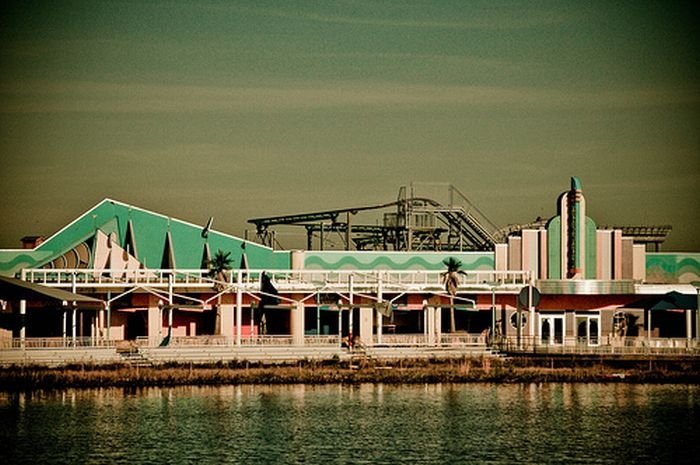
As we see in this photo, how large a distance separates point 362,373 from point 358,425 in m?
11.7

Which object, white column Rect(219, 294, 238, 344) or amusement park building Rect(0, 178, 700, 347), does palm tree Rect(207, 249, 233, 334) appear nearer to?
amusement park building Rect(0, 178, 700, 347)

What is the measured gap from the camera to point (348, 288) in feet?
228

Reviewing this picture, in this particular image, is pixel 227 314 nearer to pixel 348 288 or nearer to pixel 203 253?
pixel 348 288

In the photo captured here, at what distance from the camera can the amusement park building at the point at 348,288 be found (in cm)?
6844

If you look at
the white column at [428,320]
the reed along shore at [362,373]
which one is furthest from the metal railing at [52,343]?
the white column at [428,320]

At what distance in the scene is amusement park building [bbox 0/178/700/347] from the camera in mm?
68438

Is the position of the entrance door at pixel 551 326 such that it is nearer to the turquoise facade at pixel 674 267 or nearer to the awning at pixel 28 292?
the turquoise facade at pixel 674 267

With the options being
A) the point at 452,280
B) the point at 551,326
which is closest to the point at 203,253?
the point at 452,280

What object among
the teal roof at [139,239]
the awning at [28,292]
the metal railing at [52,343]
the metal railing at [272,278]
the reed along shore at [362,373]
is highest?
the teal roof at [139,239]

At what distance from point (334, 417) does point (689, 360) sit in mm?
20512

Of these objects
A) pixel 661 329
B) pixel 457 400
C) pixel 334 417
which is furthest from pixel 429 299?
pixel 334 417

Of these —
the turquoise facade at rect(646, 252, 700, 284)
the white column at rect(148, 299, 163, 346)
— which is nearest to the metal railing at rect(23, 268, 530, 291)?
the white column at rect(148, 299, 163, 346)

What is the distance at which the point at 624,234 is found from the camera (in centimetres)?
8875

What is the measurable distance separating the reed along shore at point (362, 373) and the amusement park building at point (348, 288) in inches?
166
